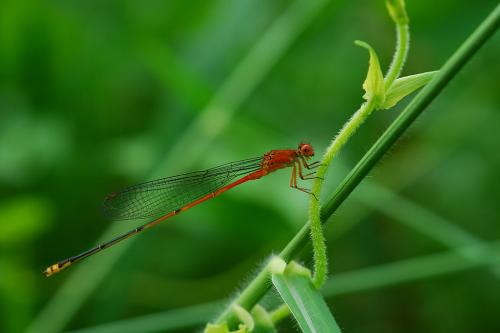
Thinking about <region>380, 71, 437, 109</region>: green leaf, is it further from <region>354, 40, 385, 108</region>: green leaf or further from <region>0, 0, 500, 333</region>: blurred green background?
<region>0, 0, 500, 333</region>: blurred green background

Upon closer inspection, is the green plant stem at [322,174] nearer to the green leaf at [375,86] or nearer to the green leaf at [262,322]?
the green leaf at [375,86]

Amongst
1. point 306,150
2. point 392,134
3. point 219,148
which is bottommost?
point 392,134

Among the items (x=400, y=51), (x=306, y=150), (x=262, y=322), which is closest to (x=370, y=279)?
(x=306, y=150)

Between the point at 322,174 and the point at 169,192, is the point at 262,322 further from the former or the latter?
the point at 169,192

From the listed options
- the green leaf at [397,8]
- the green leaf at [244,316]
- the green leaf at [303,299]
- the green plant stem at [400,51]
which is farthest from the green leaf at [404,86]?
the green leaf at [244,316]

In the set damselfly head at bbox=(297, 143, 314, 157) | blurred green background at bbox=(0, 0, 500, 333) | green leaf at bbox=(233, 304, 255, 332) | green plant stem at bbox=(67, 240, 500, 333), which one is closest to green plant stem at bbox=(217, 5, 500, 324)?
green leaf at bbox=(233, 304, 255, 332)

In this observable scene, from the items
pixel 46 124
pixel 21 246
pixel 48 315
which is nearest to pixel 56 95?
pixel 46 124
